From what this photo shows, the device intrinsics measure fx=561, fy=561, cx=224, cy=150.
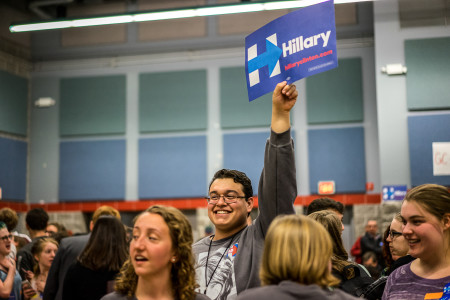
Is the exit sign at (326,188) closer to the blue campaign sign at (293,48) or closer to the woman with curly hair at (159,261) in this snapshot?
the blue campaign sign at (293,48)

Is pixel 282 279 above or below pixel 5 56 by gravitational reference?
below

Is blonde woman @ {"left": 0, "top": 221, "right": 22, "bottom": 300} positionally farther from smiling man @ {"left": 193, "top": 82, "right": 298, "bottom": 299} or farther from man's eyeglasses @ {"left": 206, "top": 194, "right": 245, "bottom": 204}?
man's eyeglasses @ {"left": 206, "top": 194, "right": 245, "bottom": 204}

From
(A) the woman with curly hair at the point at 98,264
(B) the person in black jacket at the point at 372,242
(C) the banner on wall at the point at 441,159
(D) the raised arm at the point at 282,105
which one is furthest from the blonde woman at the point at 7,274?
(C) the banner on wall at the point at 441,159

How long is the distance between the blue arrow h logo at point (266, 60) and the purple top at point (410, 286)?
3.55 ft

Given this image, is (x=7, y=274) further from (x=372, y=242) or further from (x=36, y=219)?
(x=372, y=242)

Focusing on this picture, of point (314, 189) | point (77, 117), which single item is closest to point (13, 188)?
point (77, 117)

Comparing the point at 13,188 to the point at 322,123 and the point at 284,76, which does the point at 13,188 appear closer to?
the point at 322,123

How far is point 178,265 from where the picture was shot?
2.27m

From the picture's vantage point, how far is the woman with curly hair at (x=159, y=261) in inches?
85.0

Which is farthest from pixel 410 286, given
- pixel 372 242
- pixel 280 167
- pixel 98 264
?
pixel 372 242

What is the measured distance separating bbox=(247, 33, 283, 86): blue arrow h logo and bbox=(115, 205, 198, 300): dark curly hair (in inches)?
32.7

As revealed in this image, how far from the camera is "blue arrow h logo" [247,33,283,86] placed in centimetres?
262

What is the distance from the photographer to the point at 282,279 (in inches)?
70.3

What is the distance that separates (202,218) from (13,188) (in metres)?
3.65
